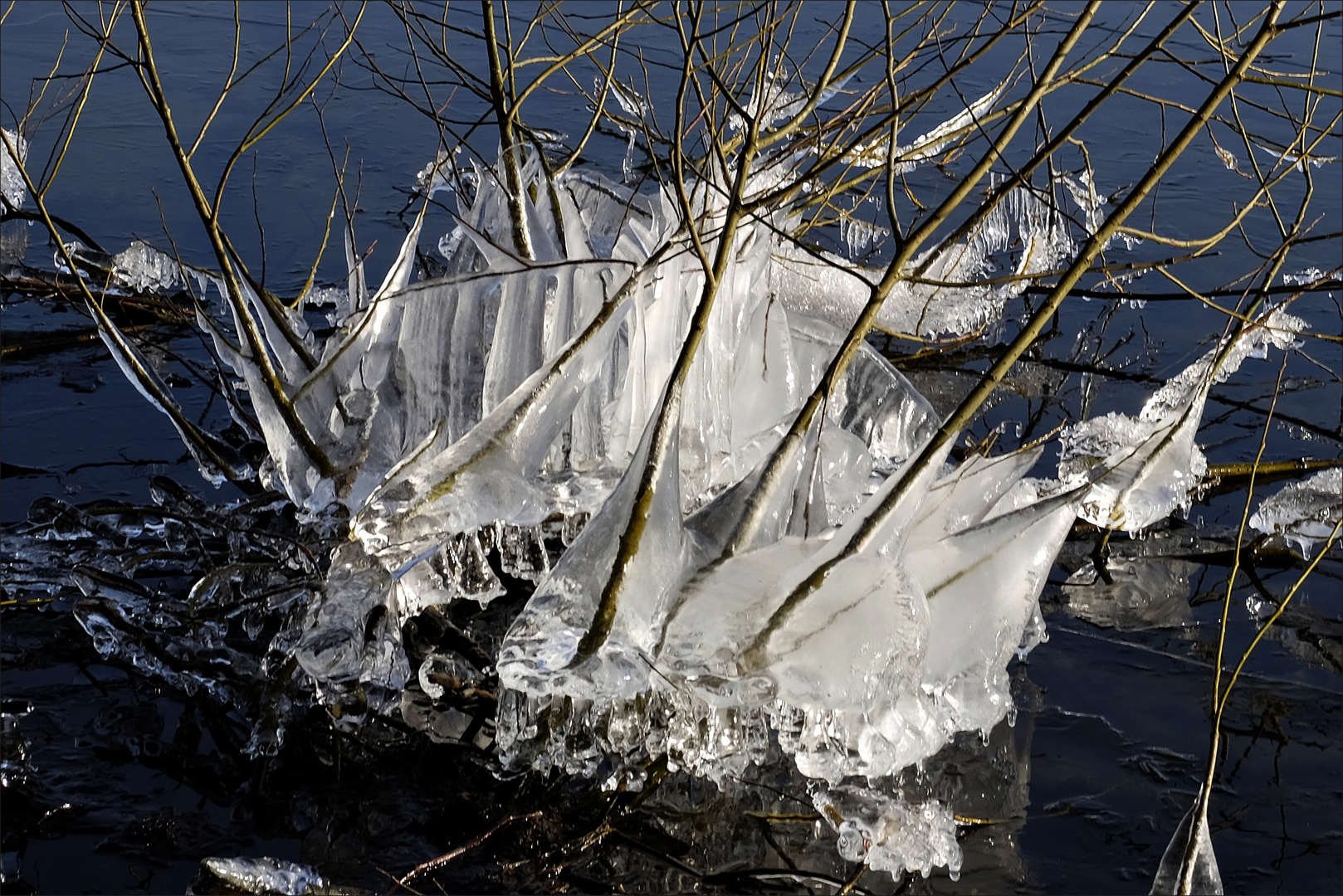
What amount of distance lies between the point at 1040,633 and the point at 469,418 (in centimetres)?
156

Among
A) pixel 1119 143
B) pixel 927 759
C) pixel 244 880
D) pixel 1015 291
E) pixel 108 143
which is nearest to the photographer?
pixel 244 880

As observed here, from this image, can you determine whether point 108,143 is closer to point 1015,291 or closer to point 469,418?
point 469,418

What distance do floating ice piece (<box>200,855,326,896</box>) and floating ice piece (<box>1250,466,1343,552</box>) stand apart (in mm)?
2785

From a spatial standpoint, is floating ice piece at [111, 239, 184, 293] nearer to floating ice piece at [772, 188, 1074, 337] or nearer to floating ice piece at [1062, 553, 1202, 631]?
floating ice piece at [772, 188, 1074, 337]

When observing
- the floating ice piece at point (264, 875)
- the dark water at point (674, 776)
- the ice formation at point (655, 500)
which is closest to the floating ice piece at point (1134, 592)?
the dark water at point (674, 776)

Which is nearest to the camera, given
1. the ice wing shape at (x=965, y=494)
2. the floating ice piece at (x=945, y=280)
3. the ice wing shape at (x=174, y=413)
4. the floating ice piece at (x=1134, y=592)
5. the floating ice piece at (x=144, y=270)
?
the ice wing shape at (x=965, y=494)

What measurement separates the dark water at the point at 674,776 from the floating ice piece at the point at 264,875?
0.14 metres

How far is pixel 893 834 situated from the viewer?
2334 mm

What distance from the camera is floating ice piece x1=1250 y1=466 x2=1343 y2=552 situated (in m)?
3.44

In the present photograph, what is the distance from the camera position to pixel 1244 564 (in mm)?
3479

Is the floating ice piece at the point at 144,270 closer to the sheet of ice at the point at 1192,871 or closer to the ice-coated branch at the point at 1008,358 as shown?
the ice-coated branch at the point at 1008,358

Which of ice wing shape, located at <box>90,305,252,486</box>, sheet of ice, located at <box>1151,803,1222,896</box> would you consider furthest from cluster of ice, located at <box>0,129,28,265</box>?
sheet of ice, located at <box>1151,803,1222,896</box>

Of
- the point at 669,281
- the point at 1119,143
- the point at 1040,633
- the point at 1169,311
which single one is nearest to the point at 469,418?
the point at 669,281

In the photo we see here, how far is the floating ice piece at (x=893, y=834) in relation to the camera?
2.31m
